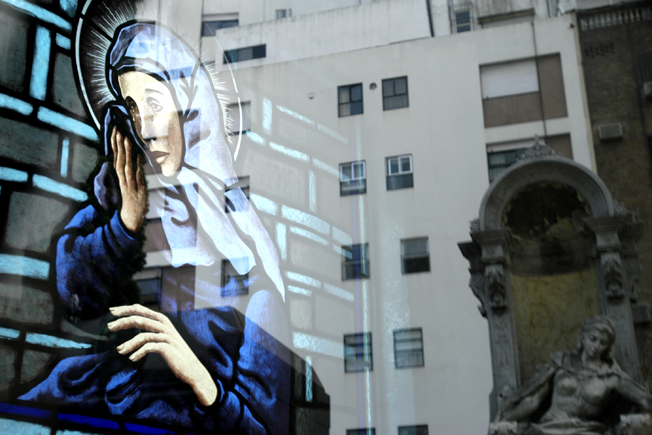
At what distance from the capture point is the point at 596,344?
6.20 meters

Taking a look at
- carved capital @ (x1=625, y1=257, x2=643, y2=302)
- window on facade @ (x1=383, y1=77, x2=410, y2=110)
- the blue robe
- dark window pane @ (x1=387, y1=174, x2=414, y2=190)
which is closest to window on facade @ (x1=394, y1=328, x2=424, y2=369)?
the blue robe

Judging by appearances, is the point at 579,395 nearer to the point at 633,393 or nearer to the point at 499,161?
the point at 633,393

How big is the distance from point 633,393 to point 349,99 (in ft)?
27.3

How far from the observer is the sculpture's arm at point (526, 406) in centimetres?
628

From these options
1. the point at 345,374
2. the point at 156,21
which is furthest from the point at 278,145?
the point at 345,374

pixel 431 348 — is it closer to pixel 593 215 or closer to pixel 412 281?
pixel 412 281

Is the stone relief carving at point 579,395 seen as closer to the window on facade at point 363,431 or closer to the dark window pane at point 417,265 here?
the window on facade at point 363,431

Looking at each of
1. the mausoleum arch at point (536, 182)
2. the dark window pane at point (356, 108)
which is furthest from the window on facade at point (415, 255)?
the mausoleum arch at point (536, 182)

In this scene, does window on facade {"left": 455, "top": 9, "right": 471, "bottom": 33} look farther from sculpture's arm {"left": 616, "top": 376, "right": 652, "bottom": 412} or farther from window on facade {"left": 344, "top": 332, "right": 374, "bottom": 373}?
sculpture's arm {"left": 616, "top": 376, "right": 652, "bottom": 412}

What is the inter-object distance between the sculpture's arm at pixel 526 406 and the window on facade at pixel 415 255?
18.4 ft

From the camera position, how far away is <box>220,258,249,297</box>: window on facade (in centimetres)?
1195

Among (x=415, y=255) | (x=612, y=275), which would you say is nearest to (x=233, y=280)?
(x=415, y=255)

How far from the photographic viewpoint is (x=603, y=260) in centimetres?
704

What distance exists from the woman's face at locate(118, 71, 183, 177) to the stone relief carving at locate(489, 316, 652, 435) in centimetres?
659
